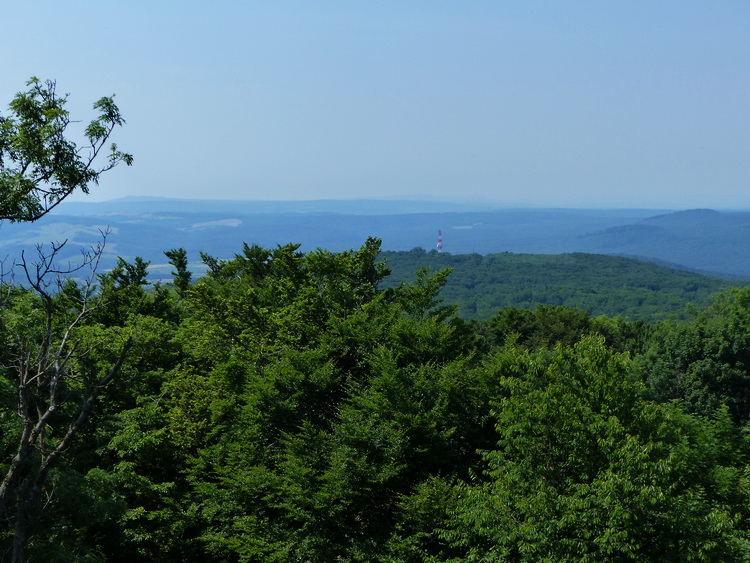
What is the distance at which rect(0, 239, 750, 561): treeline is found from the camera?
1409 centimetres

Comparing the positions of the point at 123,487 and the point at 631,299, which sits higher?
the point at 123,487

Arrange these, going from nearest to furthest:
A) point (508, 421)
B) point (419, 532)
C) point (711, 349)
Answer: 1. point (508, 421)
2. point (419, 532)
3. point (711, 349)

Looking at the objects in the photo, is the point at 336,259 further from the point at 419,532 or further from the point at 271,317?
the point at 419,532

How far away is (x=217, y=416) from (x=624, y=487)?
14.9 metres

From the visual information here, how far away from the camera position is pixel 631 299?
16938cm

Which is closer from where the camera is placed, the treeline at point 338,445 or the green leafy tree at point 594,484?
the green leafy tree at point 594,484

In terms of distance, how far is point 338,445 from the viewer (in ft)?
66.3

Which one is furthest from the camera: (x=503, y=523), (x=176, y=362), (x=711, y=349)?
(x=711, y=349)

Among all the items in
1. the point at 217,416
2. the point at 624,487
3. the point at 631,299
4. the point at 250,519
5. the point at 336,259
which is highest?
the point at 336,259

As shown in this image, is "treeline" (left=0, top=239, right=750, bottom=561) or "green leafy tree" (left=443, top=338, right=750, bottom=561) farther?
"treeline" (left=0, top=239, right=750, bottom=561)

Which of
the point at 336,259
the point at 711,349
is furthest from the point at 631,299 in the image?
the point at 336,259

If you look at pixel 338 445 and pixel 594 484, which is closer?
pixel 594 484

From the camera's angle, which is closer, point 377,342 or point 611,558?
point 611,558

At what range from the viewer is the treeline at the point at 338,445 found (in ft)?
46.2
